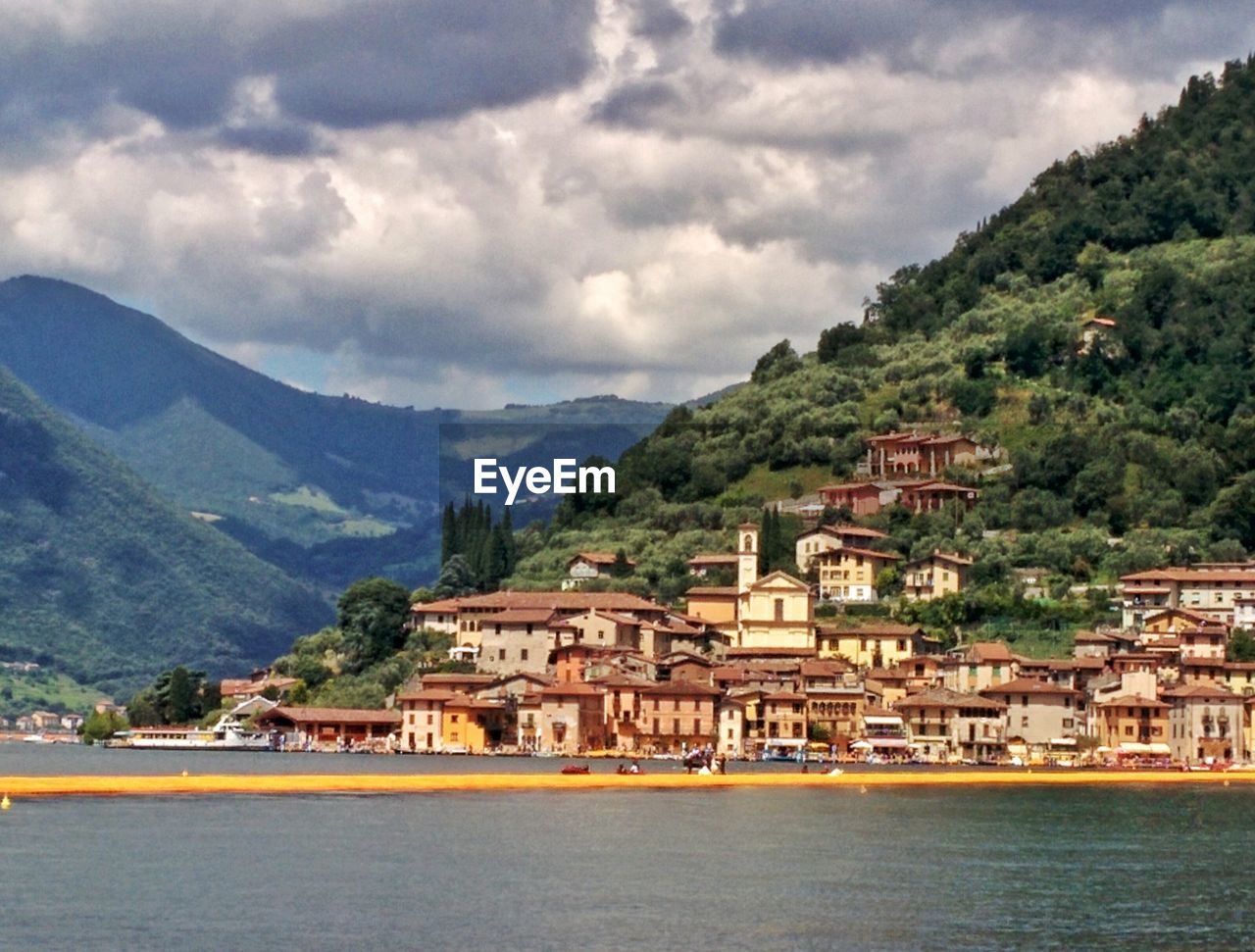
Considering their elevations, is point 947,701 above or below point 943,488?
below

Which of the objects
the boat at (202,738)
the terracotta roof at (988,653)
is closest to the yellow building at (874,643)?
the terracotta roof at (988,653)

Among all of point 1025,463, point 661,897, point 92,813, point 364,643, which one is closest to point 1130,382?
point 1025,463

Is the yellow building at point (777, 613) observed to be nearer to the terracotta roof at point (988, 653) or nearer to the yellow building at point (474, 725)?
the terracotta roof at point (988, 653)

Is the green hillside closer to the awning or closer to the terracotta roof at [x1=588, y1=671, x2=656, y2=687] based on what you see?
the awning

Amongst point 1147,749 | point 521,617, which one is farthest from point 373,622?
point 1147,749

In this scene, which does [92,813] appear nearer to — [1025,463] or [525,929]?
[525,929]

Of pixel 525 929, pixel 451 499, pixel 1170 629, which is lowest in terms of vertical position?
pixel 525 929

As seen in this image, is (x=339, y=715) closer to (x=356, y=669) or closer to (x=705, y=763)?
(x=356, y=669)
